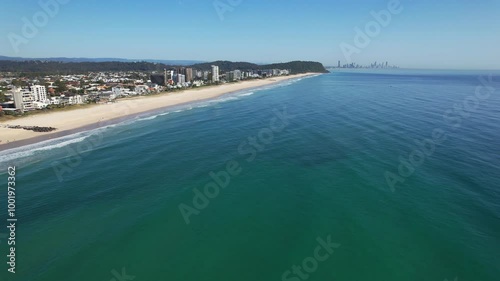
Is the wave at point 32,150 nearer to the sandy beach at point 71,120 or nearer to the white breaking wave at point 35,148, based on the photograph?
the white breaking wave at point 35,148

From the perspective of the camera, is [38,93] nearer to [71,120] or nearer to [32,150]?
[71,120]

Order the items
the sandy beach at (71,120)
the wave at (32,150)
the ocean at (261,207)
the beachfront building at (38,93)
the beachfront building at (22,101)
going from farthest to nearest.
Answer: the beachfront building at (38,93) < the beachfront building at (22,101) < the sandy beach at (71,120) < the wave at (32,150) < the ocean at (261,207)

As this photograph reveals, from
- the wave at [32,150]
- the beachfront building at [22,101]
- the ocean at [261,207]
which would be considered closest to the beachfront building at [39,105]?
the beachfront building at [22,101]

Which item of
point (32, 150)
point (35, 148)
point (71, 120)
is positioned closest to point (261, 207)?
point (32, 150)

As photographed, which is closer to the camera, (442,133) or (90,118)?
(442,133)

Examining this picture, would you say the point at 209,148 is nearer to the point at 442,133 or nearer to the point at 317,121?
the point at 317,121

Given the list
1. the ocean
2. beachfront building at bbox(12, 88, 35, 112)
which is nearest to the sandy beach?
the ocean

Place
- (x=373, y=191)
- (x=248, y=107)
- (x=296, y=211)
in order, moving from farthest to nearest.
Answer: (x=248, y=107) < (x=373, y=191) < (x=296, y=211)

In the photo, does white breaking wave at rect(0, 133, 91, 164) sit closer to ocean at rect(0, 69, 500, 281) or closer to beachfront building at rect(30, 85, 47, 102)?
ocean at rect(0, 69, 500, 281)

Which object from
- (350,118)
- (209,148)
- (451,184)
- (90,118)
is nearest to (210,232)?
(209,148)
